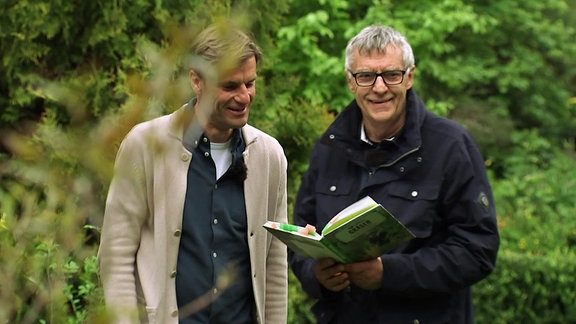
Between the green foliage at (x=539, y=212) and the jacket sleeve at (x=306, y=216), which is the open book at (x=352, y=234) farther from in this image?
the green foliage at (x=539, y=212)

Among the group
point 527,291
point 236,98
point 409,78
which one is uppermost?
point 236,98

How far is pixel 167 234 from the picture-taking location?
10.7ft

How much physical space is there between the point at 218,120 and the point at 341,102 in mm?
7011

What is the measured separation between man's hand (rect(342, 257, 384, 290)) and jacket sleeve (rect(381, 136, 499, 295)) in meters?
0.02

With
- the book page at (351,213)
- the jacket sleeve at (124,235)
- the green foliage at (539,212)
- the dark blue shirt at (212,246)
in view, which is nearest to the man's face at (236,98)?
the dark blue shirt at (212,246)

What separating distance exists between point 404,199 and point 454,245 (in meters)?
0.24

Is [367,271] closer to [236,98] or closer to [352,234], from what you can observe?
[352,234]

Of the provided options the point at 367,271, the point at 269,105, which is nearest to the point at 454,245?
the point at 367,271

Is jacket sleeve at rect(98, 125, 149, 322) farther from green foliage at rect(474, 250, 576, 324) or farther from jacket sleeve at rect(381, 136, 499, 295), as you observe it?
green foliage at rect(474, 250, 576, 324)

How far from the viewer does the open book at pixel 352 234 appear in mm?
3324

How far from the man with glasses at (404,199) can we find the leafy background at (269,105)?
22.7 inches

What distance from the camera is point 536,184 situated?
1120cm

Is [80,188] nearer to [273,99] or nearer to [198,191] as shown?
[198,191]

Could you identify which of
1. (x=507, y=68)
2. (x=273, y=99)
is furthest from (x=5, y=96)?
(x=507, y=68)
